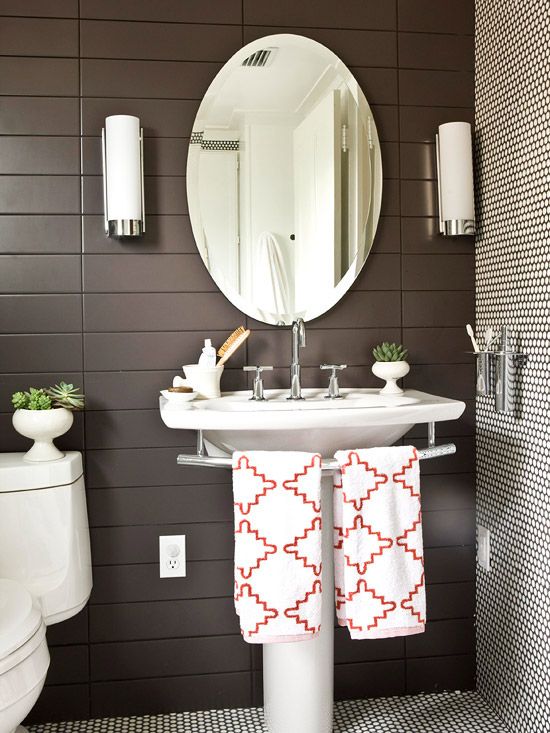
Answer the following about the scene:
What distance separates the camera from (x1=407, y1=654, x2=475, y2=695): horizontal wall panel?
2.33m

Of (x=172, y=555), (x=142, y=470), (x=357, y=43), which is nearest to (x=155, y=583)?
(x=172, y=555)

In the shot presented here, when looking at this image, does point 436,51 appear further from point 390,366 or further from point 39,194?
point 39,194

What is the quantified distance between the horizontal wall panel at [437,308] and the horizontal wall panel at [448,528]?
1.84 ft

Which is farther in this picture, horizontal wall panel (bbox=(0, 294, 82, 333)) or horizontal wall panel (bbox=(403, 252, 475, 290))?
horizontal wall panel (bbox=(403, 252, 475, 290))

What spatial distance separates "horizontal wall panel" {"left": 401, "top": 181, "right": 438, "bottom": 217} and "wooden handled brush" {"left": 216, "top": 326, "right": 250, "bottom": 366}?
0.60 m

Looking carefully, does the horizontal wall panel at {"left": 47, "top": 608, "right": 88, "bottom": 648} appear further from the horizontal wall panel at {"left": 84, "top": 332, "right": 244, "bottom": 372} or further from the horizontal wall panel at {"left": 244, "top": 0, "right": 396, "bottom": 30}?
the horizontal wall panel at {"left": 244, "top": 0, "right": 396, "bottom": 30}

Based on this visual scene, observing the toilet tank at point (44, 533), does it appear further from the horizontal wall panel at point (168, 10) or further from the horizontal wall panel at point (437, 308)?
the horizontal wall panel at point (168, 10)

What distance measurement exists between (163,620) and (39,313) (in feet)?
3.04

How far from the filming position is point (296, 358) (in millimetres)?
2109

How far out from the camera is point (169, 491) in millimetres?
2205

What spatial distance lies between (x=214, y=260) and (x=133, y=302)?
0.83 feet

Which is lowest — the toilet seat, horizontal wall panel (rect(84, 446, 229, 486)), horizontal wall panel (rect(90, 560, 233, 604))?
horizontal wall panel (rect(90, 560, 233, 604))

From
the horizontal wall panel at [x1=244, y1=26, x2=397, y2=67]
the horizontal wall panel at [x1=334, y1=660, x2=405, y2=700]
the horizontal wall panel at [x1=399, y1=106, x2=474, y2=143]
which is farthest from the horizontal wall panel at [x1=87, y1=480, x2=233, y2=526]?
the horizontal wall panel at [x1=244, y1=26, x2=397, y2=67]

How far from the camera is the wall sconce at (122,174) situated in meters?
2.04
